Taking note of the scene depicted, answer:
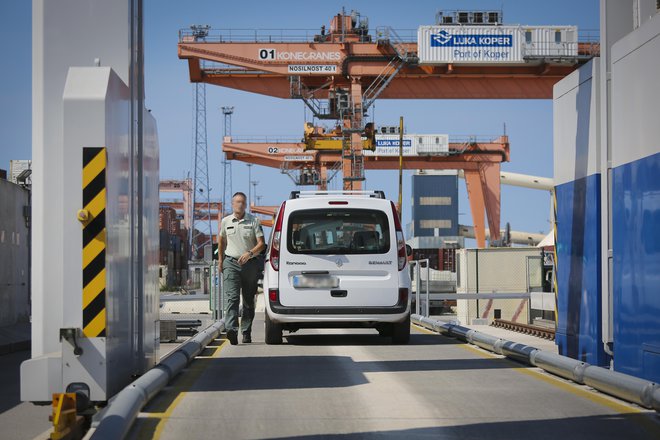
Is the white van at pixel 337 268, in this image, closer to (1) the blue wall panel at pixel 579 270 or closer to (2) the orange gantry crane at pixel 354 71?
(1) the blue wall panel at pixel 579 270

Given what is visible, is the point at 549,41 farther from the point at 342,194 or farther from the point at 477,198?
the point at 342,194

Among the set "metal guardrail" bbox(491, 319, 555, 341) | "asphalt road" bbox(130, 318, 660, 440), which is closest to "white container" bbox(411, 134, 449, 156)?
"metal guardrail" bbox(491, 319, 555, 341)

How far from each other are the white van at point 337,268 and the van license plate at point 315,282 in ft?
0.04

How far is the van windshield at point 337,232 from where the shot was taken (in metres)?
13.3

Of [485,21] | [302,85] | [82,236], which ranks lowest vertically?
[82,236]

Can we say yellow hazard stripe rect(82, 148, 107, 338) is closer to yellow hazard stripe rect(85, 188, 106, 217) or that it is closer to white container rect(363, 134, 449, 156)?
yellow hazard stripe rect(85, 188, 106, 217)

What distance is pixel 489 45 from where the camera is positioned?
141ft

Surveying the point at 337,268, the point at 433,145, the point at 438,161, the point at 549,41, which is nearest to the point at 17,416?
the point at 337,268

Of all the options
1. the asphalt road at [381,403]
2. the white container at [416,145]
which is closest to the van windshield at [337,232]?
the asphalt road at [381,403]

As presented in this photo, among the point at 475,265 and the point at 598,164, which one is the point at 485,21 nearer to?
the point at 475,265

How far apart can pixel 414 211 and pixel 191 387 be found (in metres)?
102

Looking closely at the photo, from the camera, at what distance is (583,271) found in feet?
33.8

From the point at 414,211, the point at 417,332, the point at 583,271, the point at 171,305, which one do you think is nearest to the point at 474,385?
the point at 583,271

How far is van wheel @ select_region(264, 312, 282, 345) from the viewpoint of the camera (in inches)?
524
